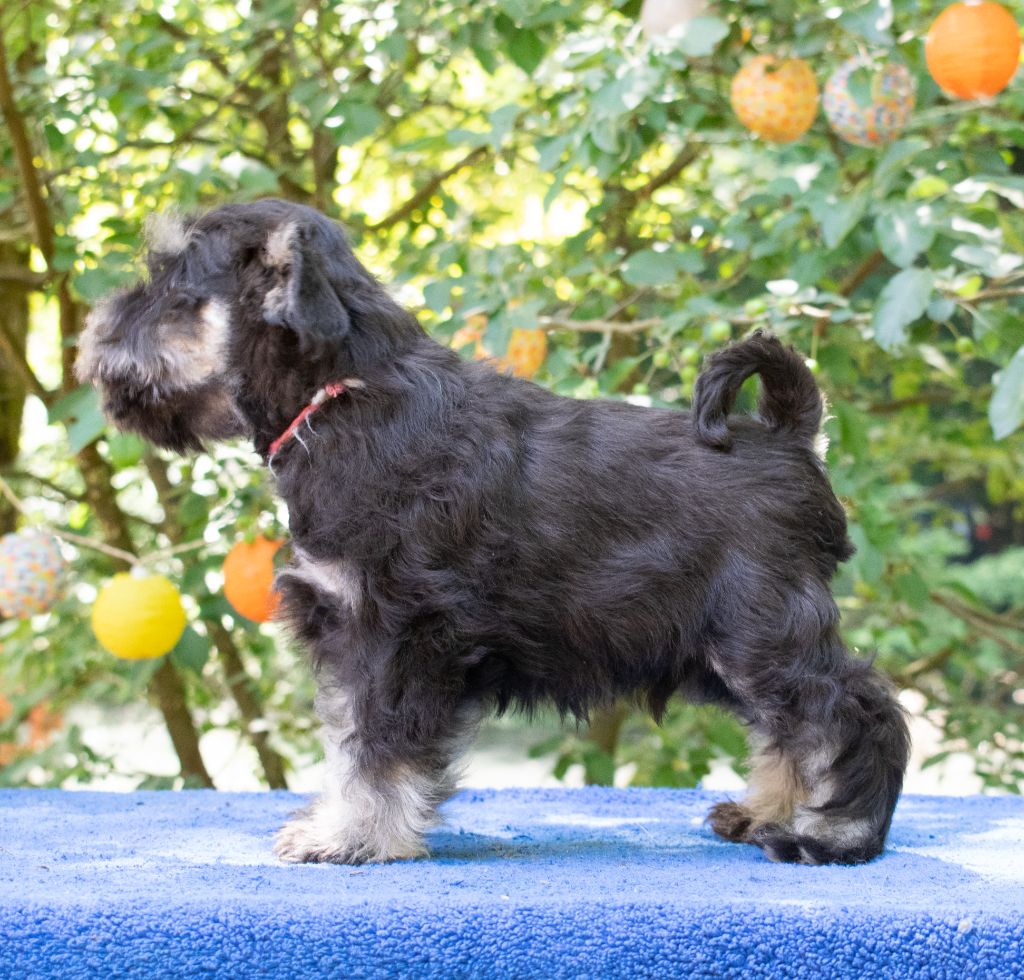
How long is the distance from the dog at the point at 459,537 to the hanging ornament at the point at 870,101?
1331 mm

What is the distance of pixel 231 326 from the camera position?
3271mm

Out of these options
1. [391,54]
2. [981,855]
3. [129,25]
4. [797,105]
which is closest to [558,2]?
[391,54]

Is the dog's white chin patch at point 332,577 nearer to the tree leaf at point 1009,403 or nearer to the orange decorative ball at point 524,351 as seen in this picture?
the orange decorative ball at point 524,351

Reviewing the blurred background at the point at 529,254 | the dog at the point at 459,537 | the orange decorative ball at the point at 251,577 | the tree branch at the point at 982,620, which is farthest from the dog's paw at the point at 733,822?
the tree branch at the point at 982,620

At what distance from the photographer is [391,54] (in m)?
4.94

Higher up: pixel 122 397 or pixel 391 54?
pixel 391 54

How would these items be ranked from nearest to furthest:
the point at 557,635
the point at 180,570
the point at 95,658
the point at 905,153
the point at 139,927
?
the point at 139,927, the point at 557,635, the point at 905,153, the point at 180,570, the point at 95,658

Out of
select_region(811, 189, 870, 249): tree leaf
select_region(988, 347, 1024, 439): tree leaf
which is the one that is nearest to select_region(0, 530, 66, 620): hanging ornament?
select_region(811, 189, 870, 249): tree leaf

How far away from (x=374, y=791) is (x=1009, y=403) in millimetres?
2085

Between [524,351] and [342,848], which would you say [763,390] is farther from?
[342,848]

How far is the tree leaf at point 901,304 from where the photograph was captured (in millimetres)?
3926

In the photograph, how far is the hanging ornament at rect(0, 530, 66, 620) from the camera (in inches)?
170

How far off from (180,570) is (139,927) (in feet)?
10.3

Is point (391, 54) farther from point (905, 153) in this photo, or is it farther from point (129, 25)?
point (905, 153)
